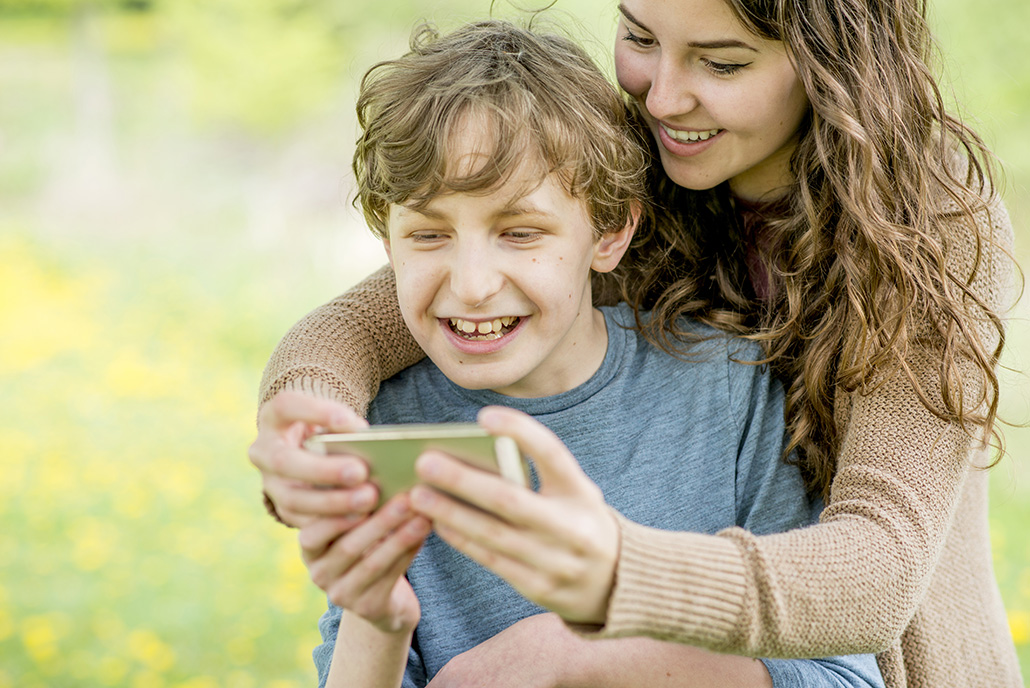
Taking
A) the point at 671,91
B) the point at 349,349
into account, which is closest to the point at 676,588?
the point at 349,349

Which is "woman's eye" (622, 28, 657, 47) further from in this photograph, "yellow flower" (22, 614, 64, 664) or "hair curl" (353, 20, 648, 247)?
"yellow flower" (22, 614, 64, 664)

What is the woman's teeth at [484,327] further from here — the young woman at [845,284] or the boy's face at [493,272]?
the young woman at [845,284]

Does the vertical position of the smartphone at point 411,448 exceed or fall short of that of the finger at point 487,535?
it exceeds it

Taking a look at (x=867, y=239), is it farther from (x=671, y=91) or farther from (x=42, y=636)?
(x=42, y=636)

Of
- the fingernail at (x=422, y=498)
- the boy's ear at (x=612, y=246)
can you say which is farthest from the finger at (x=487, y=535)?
the boy's ear at (x=612, y=246)

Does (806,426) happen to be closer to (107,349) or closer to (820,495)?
(820,495)

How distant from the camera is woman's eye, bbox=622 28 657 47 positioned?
231 centimetres

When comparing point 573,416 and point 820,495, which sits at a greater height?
point 573,416

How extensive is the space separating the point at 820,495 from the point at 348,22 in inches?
340

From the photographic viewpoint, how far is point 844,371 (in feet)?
6.72

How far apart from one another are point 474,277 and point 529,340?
0.21 meters

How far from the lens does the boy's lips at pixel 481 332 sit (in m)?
1.98

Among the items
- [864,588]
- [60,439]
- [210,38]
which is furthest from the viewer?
[210,38]

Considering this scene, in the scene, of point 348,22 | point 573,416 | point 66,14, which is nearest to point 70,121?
point 66,14
